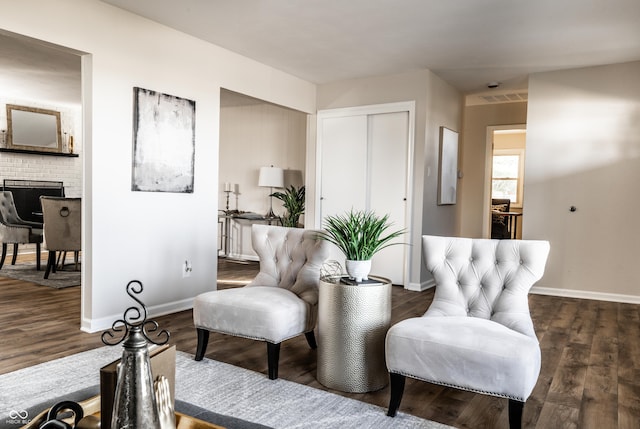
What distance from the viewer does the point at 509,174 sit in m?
10.8

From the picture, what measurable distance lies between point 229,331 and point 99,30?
2.38 meters

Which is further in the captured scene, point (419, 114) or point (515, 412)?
point (419, 114)

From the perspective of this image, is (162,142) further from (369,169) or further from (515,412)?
(515,412)

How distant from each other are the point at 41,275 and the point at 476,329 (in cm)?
526

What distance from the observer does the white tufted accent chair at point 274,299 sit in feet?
8.49

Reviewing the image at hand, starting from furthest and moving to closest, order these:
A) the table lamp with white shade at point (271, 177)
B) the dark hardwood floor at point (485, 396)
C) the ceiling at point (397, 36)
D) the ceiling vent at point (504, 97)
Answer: the table lamp with white shade at point (271, 177) < the ceiling vent at point (504, 97) < the ceiling at point (397, 36) < the dark hardwood floor at point (485, 396)

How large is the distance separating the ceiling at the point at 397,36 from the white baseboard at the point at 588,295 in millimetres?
2395

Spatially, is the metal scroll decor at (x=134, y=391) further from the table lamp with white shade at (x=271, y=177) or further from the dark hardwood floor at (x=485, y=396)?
the table lamp with white shade at (x=271, y=177)

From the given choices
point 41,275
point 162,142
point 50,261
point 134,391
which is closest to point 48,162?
point 41,275

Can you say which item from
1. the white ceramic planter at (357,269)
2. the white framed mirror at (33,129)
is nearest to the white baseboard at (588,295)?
the white ceramic planter at (357,269)

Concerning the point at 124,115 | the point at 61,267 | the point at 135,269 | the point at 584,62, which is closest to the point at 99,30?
the point at 124,115

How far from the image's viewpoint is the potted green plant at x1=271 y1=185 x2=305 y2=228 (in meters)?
6.43

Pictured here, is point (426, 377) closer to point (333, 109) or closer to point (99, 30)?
point (99, 30)

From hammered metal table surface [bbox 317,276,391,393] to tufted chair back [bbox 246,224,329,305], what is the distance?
1.34 feet
